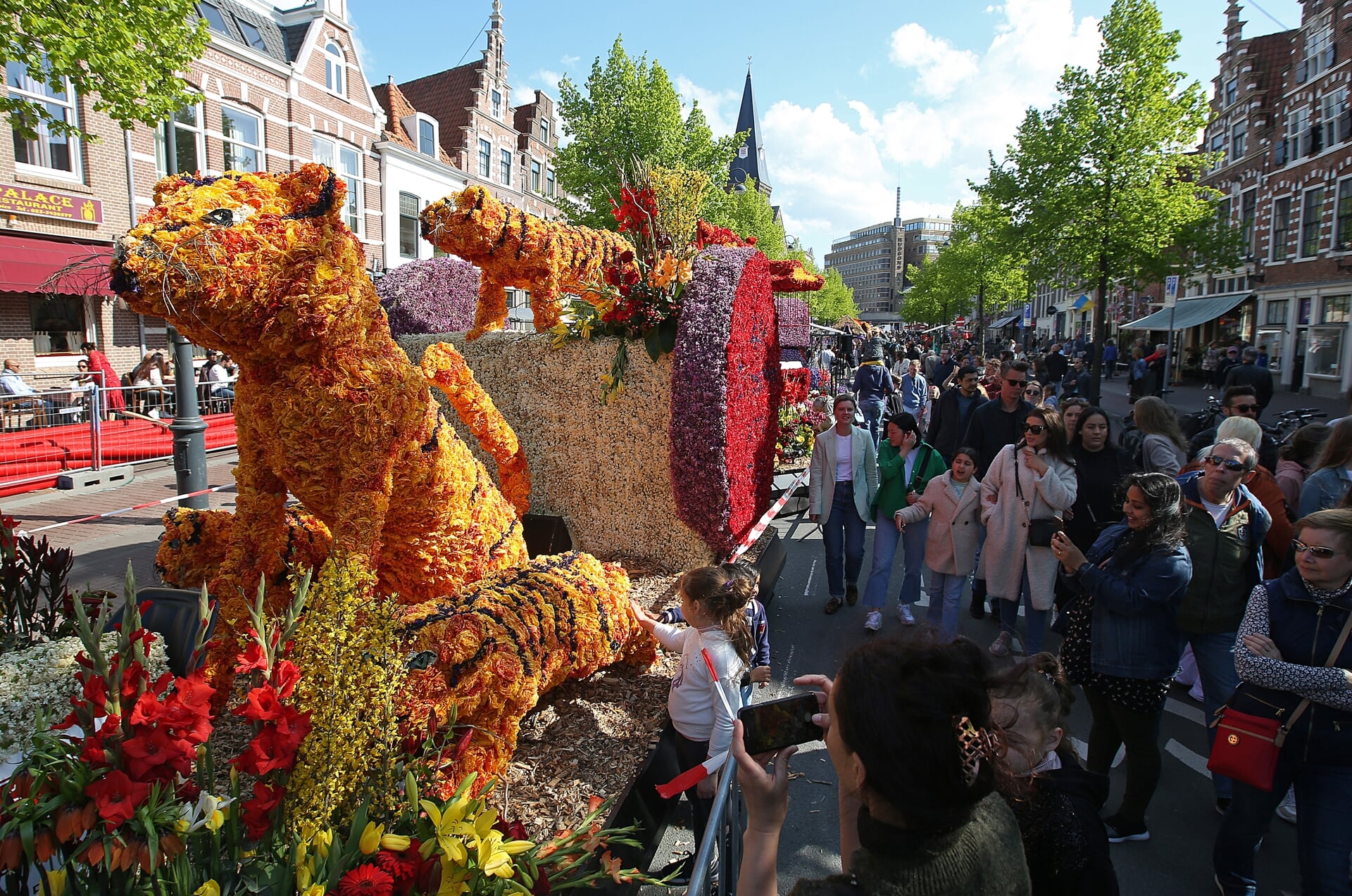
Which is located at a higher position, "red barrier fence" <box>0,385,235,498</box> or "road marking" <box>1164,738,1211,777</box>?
"red barrier fence" <box>0,385,235,498</box>

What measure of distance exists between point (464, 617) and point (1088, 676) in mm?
2598

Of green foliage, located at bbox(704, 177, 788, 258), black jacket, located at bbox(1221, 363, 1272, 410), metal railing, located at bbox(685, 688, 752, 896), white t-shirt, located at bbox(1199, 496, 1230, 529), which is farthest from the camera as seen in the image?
green foliage, located at bbox(704, 177, 788, 258)

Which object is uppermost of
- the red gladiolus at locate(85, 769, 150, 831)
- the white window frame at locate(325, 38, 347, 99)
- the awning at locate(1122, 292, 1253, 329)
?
the white window frame at locate(325, 38, 347, 99)

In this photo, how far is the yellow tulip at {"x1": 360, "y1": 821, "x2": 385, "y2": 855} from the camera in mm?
1489

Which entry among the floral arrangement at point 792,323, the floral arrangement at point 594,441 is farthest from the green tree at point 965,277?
the floral arrangement at point 594,441

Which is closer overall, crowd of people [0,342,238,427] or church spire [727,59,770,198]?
crowd of people [0,342,238,427]

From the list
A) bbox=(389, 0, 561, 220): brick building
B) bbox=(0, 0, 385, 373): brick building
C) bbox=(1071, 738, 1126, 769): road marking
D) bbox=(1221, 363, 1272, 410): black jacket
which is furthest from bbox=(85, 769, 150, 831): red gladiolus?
bbox=(389, 0, 561, 220): brick building

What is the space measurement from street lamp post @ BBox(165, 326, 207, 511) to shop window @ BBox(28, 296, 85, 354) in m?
10.0

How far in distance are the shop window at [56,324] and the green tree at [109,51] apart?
351 inches

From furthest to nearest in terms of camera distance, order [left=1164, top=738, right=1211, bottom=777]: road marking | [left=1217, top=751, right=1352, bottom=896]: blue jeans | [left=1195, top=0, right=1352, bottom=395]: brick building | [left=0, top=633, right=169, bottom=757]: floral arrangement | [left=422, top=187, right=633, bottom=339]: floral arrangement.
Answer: [left=1195, top=0, right=1352, bottom=395]: brick building → [left=422, top=187, right=633, bottom=339]: floral arrangement → [left=1164, top=738, right=1211, bottom=777]: road marking → [left=1217, top=751, right=1352, bottom=896]: blue jeans → [left=0, top=633, right=169, bottom=757]: floral arrangement

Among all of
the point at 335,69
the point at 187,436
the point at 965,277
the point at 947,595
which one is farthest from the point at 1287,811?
the point at 965,277

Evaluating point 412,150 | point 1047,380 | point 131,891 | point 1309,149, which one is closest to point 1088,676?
point 131,891

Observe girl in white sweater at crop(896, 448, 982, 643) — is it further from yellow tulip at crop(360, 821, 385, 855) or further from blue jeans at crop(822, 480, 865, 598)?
yellow tulip at crop(360, 821, 385, 855)

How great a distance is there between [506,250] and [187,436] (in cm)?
356
